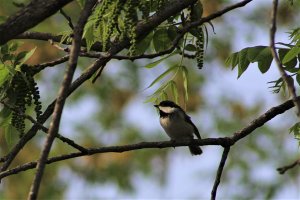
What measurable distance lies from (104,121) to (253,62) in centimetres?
1274

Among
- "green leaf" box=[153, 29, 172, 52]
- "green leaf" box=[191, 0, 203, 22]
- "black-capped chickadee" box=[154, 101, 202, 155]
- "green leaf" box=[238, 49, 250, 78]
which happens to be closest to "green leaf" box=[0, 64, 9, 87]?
"green leaf" box=[153, 29, 172, 52]

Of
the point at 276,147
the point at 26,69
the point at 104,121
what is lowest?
the point at 276,147

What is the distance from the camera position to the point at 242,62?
404 cm

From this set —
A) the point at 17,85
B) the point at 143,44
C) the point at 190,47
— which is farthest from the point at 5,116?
the point at 190,47

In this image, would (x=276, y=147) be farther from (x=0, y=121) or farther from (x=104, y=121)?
(x=0, y=121)

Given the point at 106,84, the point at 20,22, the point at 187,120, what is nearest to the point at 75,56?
the point at 20,22

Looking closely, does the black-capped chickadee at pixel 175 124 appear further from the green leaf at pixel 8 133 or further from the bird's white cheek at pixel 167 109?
the green leaf at pixel 8 133

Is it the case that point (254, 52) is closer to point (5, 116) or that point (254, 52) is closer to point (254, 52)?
point (254, 52)

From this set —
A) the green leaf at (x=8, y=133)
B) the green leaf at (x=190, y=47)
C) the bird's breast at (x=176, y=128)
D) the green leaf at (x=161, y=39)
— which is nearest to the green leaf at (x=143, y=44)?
the green leaf at (x=161, y=39)

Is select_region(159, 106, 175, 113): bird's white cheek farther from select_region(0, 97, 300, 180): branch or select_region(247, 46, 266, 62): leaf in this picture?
select_region(247, 46, 266, 62): leaf

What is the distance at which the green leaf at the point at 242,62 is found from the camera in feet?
13.2

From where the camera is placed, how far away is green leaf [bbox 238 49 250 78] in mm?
4027

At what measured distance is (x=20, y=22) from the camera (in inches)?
109

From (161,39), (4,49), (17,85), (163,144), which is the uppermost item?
(4,49)
